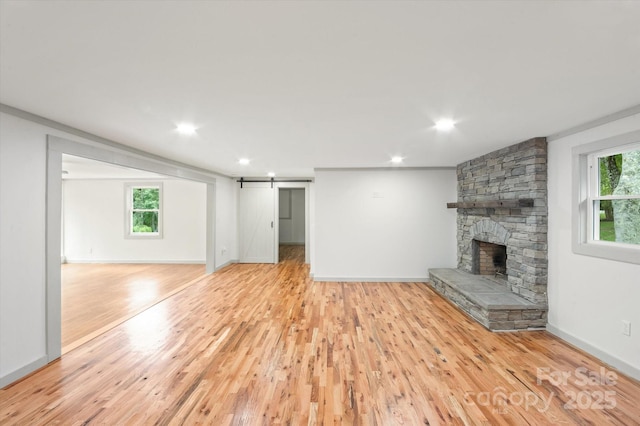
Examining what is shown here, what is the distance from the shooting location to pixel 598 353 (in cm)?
264

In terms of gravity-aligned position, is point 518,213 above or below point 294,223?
above

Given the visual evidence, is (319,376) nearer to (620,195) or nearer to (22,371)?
(22,371)

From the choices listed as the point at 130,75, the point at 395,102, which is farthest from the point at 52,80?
the point at 395,102

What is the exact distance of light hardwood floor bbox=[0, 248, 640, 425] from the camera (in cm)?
192

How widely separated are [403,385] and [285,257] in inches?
248

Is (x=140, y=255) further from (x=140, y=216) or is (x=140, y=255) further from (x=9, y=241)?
(x=9, y=241)

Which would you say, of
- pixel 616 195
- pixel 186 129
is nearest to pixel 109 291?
pixel 186 129

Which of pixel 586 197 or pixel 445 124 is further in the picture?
pixel 586 197

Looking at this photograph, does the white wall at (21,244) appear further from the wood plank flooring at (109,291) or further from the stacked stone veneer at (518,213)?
the stacked stone veneer at (518,213)

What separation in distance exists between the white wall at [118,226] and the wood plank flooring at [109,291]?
33cm

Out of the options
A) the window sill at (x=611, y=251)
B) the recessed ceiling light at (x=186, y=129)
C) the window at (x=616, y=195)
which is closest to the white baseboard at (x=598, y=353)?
the window sill at (x=611, y=251)

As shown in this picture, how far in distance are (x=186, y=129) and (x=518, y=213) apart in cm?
415

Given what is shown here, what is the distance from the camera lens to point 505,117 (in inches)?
99.0

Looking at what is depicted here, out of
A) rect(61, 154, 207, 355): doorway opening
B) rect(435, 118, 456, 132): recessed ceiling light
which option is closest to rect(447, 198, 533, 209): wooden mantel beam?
rect(435, 118, 456, 132): recessed ceiling light
